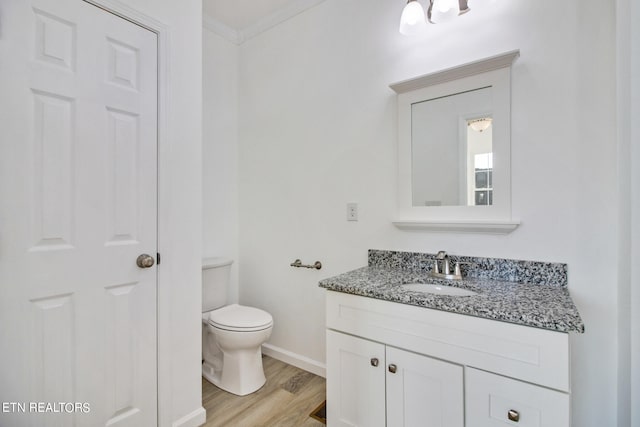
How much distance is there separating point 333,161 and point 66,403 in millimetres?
1778

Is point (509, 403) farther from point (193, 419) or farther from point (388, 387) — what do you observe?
point (193, 419)

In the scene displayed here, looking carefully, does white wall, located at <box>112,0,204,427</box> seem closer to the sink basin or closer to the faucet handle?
the sink basin

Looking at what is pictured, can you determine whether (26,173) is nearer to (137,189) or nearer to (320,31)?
(137,189)

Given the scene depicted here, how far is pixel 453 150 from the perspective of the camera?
1657 mm

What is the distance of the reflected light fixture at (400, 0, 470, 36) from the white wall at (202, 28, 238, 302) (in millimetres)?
1498

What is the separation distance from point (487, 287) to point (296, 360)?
1.48m

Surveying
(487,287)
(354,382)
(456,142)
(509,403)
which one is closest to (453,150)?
(456,142)

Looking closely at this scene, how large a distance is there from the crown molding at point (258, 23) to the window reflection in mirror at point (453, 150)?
1189mm

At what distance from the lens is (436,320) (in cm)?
121

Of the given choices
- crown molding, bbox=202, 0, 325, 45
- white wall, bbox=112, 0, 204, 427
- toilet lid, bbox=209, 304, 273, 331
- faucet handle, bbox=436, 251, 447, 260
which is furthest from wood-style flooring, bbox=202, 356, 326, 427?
crown molding, bbox=202, 0, 325, 45

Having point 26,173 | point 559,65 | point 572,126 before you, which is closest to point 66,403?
point 26,173

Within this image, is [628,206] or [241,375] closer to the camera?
[628,206]

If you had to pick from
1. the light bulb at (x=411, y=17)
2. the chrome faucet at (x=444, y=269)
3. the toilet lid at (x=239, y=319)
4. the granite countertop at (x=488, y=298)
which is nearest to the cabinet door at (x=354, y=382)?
the granite countertop at (x=488, y=298)

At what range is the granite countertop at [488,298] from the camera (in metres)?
1.02
